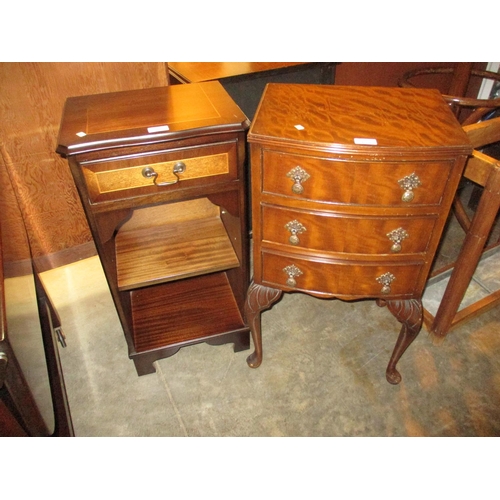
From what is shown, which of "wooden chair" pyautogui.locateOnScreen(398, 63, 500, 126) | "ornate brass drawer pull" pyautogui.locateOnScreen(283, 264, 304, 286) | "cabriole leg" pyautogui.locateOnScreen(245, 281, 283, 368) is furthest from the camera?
"wooden chair" pyautogui.locateOnScreen(398, 63, 500, 126)

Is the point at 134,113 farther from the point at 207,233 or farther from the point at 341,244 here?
the point at 341,244

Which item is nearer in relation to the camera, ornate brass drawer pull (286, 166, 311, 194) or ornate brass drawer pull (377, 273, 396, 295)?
ornate brass drawer pull (286, 166, 311, 194)

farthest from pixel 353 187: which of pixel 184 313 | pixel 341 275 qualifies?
pixel 184 313

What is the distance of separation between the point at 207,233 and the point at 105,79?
2.96ft

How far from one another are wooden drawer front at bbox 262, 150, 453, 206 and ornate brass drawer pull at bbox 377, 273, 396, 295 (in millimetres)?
317

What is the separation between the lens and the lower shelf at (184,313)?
6.62ft

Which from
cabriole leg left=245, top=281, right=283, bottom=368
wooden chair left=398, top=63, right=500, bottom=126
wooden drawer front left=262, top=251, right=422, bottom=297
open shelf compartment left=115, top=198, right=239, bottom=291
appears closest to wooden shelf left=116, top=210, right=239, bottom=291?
open shelf compartment left=115, top=198, right=239, bottom=291

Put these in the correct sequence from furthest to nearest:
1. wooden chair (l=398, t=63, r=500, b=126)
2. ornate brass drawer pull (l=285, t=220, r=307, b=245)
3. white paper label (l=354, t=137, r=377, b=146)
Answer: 1. wooden chair (l=398, t=63, r=500, b=126)
2. ornate brass drawer pull (l=285, t=220, r=307, b=245)
3. white paper label (l=354, t=137, r=377, b=146)

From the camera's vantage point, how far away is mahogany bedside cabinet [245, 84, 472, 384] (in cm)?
127

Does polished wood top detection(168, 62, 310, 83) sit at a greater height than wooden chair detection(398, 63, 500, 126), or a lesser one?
greater

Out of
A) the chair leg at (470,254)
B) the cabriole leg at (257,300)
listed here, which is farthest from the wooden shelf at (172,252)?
the chair leg at (470,254)

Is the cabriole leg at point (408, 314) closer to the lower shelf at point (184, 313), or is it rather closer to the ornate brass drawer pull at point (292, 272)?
the ornate brass drawer pull at point (292, 272)

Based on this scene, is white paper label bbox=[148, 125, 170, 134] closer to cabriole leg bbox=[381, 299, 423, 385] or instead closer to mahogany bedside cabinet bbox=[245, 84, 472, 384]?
mahogany bedside cabinet bbox=[245, 84, 472, 384]

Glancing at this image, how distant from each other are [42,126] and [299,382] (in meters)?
1.74
